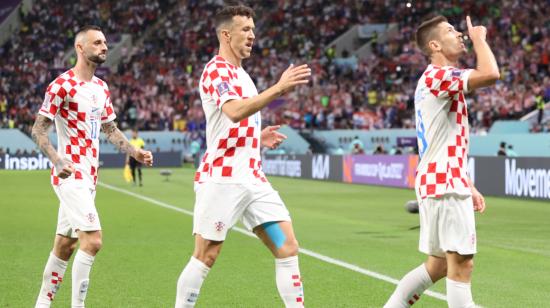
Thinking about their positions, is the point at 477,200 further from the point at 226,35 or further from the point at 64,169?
the point at 64,169

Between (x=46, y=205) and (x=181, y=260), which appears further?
(x=46, y=205)

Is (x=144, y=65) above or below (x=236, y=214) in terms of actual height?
above

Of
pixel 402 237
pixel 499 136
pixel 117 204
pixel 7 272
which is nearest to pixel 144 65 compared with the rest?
pixel 499 136

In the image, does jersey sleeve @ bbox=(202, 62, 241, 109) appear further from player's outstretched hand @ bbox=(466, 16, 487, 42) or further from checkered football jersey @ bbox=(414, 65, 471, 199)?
player's outstretched hand @ bbox=(466, 16, 487, 42)

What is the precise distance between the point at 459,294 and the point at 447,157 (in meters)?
0.91

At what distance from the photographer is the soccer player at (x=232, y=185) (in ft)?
22.5

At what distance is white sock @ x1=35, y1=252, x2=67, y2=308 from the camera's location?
824 centimetres

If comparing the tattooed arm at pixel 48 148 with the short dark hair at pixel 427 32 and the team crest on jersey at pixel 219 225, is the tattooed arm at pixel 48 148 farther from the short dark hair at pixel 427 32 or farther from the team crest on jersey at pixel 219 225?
the short dark hair at pixel 427 32

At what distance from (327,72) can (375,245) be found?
41.1m

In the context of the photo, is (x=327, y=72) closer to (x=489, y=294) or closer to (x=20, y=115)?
(x=20, y=115)

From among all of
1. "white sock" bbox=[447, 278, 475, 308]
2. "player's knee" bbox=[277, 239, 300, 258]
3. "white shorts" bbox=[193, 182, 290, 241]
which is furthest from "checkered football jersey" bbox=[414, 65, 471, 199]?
"white shorts" bbox=[193, 182, 290, 241]

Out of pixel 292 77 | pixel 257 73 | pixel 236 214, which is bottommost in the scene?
pixel 236 214

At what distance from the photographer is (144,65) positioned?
6078cm

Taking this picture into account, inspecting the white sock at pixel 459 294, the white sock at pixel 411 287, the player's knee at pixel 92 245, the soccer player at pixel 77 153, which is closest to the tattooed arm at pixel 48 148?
the soccer player at pixel 77 153
